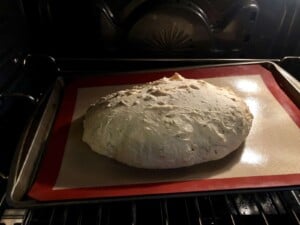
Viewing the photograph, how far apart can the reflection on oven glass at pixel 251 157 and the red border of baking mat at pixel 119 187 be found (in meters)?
0.06

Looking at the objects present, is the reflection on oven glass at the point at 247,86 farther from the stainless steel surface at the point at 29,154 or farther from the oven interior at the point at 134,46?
the stainless steel surface at the point at 29,154

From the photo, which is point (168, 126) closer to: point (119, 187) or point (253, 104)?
point (119, 187)

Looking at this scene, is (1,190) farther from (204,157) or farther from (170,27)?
(170,27)

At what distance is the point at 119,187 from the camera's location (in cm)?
74

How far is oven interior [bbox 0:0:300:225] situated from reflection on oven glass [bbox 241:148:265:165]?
0.08m

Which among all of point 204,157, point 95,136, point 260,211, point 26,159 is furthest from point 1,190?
point 260,211

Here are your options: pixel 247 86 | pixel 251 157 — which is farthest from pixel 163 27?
pixel 251 157

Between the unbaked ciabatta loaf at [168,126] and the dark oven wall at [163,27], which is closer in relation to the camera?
the unbaked ciabatta loaf at [168,126]

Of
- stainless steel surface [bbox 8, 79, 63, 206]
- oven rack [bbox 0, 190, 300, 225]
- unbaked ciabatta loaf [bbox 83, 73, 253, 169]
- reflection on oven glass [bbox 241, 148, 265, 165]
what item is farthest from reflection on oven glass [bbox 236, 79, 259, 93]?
stainless steel surface [bbox 8, 79, 63, 206]

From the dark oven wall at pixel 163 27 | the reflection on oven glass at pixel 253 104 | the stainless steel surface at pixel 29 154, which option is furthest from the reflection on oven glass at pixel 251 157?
the stainless steel surface at pixel 29 154

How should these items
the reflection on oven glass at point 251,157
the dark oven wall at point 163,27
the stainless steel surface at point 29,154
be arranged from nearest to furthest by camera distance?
the stainless steel surface at point 29,154, the reflection on oven glass at point 251,157, the dark oven wall at point 163,27

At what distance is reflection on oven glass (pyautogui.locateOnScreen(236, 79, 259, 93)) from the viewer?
104cm

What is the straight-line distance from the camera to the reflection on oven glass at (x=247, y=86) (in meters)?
1.04

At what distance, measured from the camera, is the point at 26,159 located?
2.53 ft
